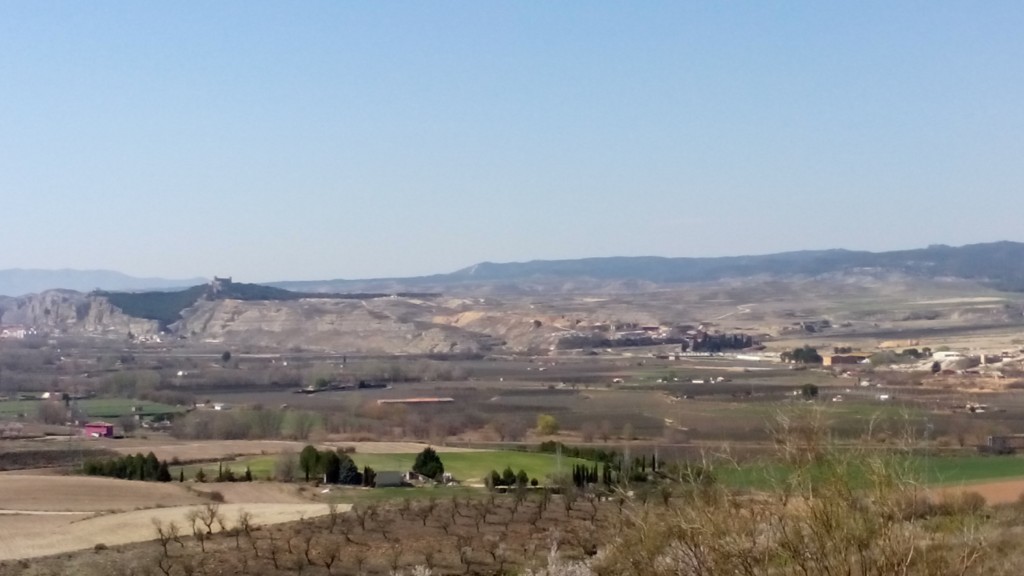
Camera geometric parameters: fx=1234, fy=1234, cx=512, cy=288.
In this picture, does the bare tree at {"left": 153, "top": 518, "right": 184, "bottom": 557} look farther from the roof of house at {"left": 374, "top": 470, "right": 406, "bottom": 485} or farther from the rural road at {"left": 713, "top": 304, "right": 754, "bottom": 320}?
the rural road at {"left": 713, "top": 304, "right": 754, "bottom": 320}

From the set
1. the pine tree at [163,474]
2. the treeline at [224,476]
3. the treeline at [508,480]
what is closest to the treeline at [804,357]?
the treeline at [508,480]

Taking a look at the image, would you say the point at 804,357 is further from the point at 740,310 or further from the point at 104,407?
the point at 740,310

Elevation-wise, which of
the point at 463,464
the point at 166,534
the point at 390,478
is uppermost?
the point at 166,534

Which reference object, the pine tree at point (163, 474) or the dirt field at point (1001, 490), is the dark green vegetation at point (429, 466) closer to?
the pine tree at point (163, 474)

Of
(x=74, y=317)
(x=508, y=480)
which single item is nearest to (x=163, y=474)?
(x=508, y=480)

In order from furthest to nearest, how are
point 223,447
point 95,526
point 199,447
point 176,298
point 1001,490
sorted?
1. point 176,298
2. point 223,447
3. point 199,447
4. point 1001,490
5. point 95,526

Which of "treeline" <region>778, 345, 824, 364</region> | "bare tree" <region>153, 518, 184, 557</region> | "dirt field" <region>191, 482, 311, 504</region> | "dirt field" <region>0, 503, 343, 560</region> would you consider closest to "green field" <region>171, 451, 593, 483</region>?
"dirt field" <region>191, 482, 311, 504</region>

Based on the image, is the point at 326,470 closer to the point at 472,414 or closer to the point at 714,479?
the point at 472,414
